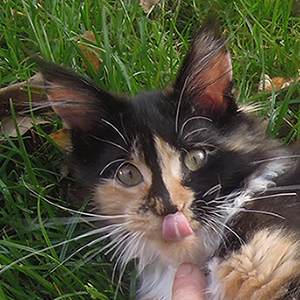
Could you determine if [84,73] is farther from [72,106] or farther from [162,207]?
[162,207]

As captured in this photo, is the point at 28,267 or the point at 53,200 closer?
the point at 28,267

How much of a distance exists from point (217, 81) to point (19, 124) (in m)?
1.04

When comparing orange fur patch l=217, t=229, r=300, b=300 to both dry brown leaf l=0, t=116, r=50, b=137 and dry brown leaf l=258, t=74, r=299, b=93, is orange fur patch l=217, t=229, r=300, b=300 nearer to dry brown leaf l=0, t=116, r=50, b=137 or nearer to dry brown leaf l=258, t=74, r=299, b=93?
dry brown leaf l=258, t=74, r=299, b=93

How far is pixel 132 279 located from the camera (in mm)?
1753

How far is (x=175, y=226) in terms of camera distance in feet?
4.35

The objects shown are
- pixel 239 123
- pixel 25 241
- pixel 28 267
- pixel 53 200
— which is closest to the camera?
pixel 239 123

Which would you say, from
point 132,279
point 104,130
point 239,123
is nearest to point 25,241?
point 132,279

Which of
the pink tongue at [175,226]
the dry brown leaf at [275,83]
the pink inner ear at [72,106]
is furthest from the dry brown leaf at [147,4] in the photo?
the pink tongue at [175,226]

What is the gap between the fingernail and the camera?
1459mm

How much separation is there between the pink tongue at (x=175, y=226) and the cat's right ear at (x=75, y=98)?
46cm

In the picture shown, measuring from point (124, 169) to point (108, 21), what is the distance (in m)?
1.33

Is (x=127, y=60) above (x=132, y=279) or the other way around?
above

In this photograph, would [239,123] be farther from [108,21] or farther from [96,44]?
[108,21]

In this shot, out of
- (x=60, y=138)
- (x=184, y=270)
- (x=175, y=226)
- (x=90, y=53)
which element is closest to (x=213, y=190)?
(x=175, y=226)
